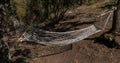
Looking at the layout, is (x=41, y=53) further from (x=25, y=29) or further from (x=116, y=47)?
(x=116, y=47)

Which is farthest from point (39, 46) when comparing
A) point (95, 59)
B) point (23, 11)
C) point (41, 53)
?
point (23, 11)

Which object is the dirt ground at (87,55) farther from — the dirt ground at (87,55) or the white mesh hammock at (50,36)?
the white mesh hammock at (50,36)

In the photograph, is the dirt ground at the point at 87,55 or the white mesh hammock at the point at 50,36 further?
the white mesh hammock at the point at 50,36

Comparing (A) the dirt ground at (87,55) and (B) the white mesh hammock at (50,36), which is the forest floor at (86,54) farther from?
(B) the white mesh hammock at (50,36)

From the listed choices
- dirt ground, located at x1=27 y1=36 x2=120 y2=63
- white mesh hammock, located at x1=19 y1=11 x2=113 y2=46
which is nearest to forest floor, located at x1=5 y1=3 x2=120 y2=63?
dirt ground, located at x1=27 y1=36 x2=120 y2=63

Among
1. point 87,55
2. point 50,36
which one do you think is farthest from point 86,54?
point 50,36

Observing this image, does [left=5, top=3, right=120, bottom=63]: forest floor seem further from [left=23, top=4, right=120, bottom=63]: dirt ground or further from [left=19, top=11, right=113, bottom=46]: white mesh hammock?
[left=19, top=11, right=113, bottom=46]: white mesh hammock

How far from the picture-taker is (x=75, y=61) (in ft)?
24.1

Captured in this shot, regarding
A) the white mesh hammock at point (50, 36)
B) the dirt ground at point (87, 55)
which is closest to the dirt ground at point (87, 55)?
the dirt ground at point (87, 55)

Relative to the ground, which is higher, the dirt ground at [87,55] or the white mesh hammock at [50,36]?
the white mesh hammock at [50,36]

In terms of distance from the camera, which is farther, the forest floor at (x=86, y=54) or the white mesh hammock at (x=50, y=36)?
the white mesh hammock at (x=50, y=36)

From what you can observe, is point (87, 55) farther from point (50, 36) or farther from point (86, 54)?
point (50, 36)

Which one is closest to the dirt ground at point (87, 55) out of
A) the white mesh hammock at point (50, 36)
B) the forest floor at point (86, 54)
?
the forest floor at point (86, 54)

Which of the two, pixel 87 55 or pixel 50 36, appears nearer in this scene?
pixel 87 55
